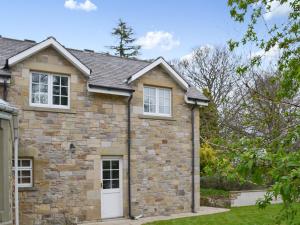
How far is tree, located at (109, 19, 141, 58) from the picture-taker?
4456 centimetres

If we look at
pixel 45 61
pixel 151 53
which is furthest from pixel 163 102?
pixel 151 53

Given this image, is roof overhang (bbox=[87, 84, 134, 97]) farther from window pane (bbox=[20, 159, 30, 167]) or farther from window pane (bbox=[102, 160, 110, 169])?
window pane (bbox=[20, 159, 30, 167])

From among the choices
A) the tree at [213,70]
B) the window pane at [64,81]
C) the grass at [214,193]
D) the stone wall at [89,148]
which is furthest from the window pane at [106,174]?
the tree at [213,70]

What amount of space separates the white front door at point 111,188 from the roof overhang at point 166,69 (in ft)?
11.3

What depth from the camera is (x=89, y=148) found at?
51.8ft

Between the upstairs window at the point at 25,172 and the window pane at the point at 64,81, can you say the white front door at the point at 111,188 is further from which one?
the window pane at the point at 64,81

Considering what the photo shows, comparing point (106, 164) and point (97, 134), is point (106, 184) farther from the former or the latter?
point (97, 134)

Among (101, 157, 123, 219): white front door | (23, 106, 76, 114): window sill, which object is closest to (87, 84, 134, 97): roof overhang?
(23, 106, 76, 114): window sill

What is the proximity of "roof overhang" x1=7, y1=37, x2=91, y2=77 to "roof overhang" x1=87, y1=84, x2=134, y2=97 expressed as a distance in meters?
0.51

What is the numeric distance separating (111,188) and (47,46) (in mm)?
5970

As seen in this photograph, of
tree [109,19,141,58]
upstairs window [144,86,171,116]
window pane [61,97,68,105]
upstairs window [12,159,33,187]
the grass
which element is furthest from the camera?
tree [109,19,141,58]

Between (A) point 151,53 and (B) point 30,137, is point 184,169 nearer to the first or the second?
(B) point 30,137

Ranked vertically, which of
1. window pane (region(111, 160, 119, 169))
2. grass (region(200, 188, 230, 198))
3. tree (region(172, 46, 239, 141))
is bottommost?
grass (region(200, 188, 230, 198))

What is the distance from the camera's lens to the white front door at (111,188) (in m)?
16.2
